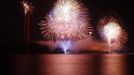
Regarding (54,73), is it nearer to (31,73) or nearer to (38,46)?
(31,73)

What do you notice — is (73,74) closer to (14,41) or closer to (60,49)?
(60,49)

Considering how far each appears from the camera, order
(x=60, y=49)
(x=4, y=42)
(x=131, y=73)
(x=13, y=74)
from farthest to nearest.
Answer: (x=4, y=42)
(x=60, y=49)
(x=131, y=73)
(x=13, y=74)

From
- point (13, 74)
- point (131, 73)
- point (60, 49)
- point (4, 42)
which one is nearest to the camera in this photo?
point (13, 74)

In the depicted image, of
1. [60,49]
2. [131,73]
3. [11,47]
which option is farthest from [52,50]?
[131,73]

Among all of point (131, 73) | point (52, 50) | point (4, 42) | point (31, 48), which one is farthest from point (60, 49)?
point (131, 73)

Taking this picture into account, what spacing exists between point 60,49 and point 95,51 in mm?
15795

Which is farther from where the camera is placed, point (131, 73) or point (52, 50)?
point (52, 50)

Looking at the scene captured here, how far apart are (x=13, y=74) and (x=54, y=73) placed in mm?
4626

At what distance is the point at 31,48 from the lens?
160 meters

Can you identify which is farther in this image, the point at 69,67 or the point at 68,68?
the point at 69,67

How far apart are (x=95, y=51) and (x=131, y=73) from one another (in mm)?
115073

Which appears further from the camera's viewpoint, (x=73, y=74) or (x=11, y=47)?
(x=11, y=47)

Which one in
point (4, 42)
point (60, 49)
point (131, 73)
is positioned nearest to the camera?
point (131, 73)

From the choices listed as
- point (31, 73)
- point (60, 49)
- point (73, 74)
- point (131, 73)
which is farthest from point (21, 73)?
point (60, 49)
